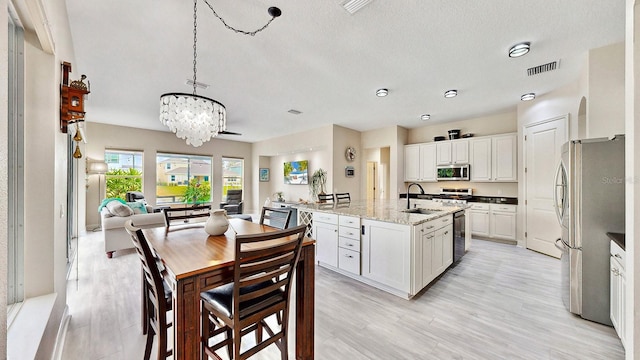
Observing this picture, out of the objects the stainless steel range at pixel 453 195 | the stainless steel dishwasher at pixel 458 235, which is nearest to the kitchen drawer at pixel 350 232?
the stainless steel dishwasher at pixel 458 235

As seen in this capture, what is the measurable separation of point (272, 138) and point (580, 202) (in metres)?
7.16

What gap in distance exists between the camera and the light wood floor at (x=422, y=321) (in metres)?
1.82

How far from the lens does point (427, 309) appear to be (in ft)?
7.79

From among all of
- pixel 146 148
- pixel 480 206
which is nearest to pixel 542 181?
pixel 480 206

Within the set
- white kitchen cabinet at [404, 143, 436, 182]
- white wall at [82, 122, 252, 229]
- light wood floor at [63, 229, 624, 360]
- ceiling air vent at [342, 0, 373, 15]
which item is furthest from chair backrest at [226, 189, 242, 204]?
ceiling air vent at [342, 0, 373, 15]

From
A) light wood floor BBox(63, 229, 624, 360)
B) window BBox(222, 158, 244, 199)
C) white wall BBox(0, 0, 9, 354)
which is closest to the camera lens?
white wall BBox(0, 0, 9, 354)

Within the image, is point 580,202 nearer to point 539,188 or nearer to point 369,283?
point 369,283

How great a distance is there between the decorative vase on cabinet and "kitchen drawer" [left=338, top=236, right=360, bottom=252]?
1.59m

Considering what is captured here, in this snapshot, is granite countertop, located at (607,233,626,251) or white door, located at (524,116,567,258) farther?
white door, located at (524,116,567,258)

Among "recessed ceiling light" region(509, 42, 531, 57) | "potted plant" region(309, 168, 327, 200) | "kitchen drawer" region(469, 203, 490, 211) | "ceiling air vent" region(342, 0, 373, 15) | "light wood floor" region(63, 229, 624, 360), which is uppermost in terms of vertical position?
"ceiling air vent" region(342, 0, 373, 15)

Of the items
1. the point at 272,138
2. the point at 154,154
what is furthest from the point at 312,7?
the point at 154,154

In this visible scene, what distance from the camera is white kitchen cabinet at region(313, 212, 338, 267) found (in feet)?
10.5

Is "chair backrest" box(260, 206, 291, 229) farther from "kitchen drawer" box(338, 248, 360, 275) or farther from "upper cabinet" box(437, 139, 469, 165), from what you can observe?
"upper cabinet" box(437, 139, 469, 165)

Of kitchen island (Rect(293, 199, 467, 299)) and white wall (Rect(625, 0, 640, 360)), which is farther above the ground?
white wall (Rect(625, 0, 640, 360))
